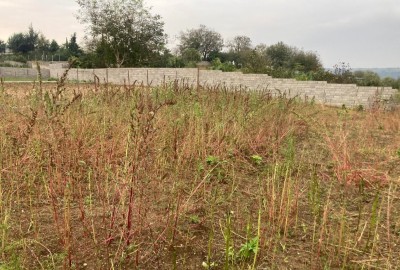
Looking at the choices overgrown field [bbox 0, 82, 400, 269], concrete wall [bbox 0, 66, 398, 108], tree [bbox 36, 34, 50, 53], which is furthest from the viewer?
tree [bbox 36, 34, 50, 53]

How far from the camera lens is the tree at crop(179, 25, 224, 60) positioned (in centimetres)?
5072

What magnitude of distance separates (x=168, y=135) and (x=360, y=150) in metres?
2.67

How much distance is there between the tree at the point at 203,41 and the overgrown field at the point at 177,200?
47521 mm

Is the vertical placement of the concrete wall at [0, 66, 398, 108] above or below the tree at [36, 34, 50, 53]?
below

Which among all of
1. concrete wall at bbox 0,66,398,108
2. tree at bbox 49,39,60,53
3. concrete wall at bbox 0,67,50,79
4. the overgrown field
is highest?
tree at bbox 49,39,60,53

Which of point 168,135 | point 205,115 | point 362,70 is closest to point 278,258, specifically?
point 168,135

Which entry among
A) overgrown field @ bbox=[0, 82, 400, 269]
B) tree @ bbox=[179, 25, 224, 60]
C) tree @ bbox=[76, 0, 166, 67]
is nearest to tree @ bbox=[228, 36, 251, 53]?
tree @ bbox=[179, 25, 224, 60]

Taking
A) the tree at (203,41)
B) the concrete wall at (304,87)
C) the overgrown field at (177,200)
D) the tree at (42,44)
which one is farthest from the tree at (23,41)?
the overgrown field at (177,200)

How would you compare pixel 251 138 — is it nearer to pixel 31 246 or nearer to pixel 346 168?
pixel 346 168

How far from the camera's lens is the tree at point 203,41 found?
50.7 metres

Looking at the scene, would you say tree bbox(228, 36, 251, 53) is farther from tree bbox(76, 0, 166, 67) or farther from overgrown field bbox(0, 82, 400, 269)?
overgrown field bbox(0, 82, 400, 269)

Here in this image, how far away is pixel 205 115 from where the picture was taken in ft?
15.1

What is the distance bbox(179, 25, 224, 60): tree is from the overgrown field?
47.5m

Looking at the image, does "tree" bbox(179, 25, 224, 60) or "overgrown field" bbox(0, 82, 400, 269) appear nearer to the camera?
"overgrown field" bbox(0, 82, 400, 269)
